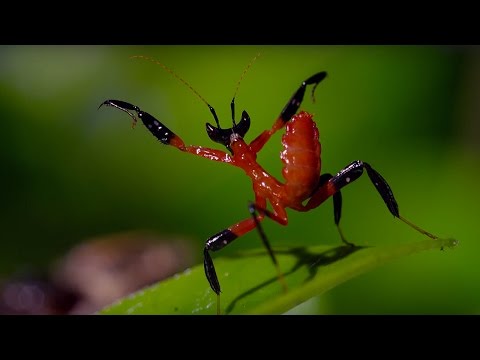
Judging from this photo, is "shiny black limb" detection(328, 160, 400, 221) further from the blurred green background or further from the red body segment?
the blurred green background

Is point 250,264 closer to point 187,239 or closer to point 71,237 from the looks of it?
point 187,239

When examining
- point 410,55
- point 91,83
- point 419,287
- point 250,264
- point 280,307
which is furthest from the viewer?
point 91,83

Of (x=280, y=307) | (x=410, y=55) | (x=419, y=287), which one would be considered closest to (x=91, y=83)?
(x=410, y=55)

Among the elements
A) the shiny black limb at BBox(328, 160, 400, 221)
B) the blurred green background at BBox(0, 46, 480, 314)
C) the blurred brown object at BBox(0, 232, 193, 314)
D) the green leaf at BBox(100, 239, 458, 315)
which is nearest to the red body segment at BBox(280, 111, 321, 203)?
the shiny black limb at BBox(328, 160, 400, 221)

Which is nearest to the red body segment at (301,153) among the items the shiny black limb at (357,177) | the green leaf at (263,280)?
the shiny black limb at (357,177)

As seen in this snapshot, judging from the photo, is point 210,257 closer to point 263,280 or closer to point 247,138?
point 263,280

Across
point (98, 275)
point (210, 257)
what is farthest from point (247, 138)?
point (210, 257)
